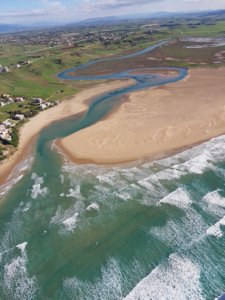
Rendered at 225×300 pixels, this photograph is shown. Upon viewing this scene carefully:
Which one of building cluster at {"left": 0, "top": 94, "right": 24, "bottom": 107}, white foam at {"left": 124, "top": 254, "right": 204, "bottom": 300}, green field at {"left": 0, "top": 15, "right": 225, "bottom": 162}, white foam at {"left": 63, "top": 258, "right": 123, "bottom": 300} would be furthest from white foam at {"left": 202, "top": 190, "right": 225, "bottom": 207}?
building cluster at {"left": 0, "top": 94, "right": 24, "bottom": 107}

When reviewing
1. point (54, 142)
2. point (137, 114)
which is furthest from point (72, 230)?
point (137, 114)

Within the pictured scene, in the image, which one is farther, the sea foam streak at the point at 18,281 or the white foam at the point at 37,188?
the white foam at the point at 37,188

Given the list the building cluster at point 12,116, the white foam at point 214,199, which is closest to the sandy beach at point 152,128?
the building cluster at point 12,116

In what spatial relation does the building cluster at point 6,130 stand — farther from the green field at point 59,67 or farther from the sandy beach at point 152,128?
the sandy beach at point 152,128

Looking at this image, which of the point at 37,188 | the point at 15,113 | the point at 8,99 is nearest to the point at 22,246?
the point at 37,188

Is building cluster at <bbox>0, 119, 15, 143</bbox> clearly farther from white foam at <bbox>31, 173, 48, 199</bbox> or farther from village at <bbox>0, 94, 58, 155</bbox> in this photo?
white foam at <bbox>31, 173, 48, 199</bbox>
